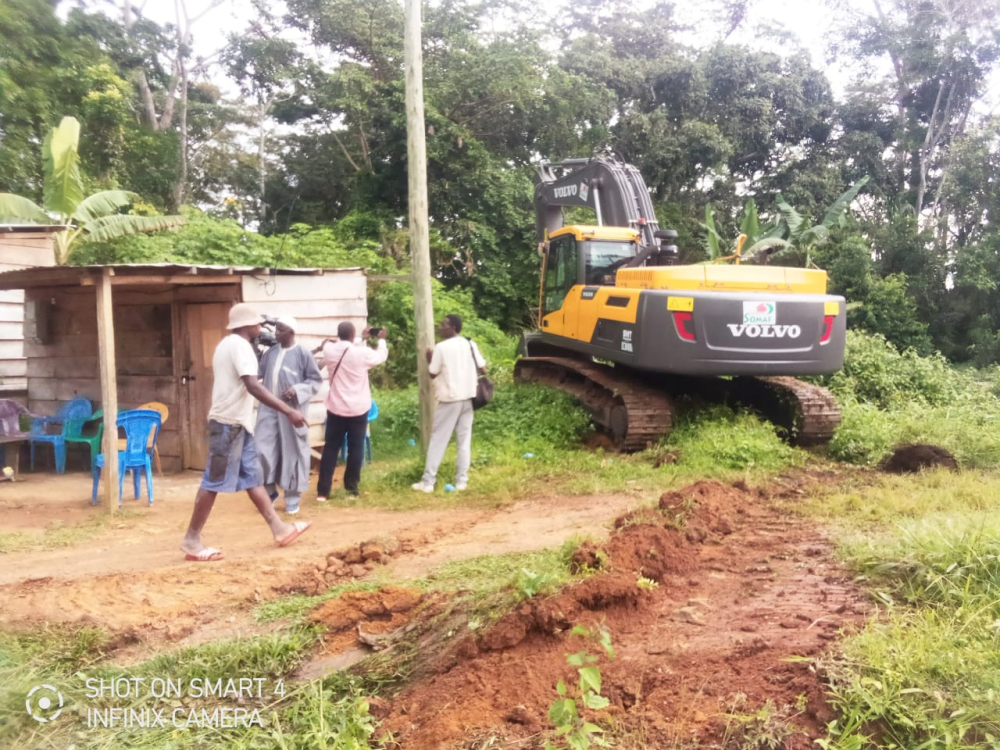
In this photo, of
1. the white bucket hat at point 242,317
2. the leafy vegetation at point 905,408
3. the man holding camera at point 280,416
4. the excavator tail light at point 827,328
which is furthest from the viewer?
the excavator tail light at point 827,328

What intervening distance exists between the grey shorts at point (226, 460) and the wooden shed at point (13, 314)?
7093 mm

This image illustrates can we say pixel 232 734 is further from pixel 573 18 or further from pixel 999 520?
pixel 573 18

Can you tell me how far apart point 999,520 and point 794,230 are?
51.8 feet

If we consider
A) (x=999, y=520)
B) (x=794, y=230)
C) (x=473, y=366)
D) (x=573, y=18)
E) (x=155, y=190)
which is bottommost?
(x=999, y=520)

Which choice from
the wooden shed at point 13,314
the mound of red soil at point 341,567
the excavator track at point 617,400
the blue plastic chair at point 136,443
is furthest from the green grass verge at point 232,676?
the wooden shed at point 13,314

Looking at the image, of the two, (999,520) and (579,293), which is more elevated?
(579,293)

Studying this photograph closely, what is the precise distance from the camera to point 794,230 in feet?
61.2

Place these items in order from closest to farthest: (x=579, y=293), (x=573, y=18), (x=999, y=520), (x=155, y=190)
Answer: (x=999, y=520) → (x=579, y=293) → (x=155, y=190) → (x=573, y=18)

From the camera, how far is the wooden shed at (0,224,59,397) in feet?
35.9

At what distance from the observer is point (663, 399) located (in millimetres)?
9227

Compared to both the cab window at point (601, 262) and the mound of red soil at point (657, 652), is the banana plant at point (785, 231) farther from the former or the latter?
the mound of red soil at point (657, 652)

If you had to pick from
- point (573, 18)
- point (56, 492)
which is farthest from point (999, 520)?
point (573, 18)

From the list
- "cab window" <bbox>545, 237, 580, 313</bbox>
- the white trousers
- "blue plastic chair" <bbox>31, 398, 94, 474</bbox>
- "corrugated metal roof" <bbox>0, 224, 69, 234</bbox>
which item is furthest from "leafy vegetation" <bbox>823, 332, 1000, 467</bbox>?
"corrugated metal roof" <bbox>0, 224, 69, 234</bbox>

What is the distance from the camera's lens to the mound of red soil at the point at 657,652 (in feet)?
9.36
